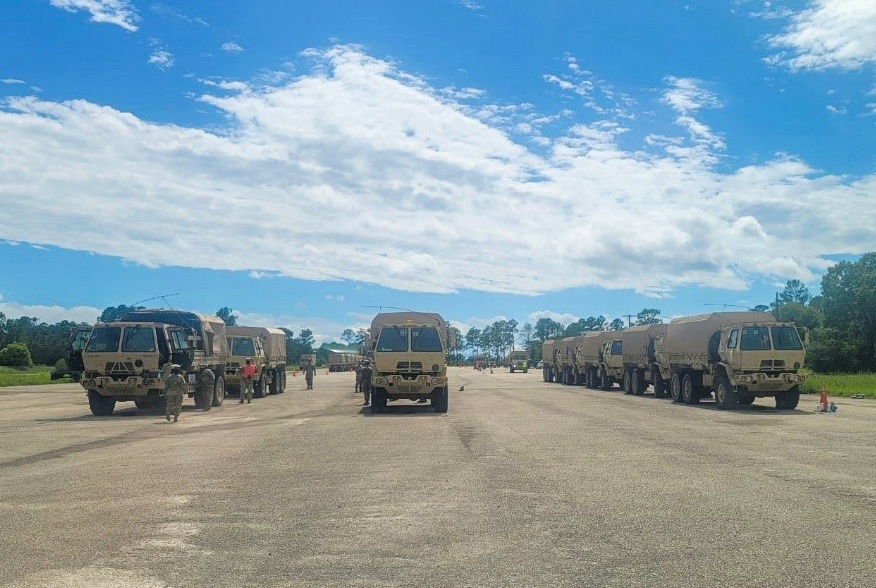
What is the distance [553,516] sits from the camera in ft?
28.5

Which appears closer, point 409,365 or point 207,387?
point 409,365

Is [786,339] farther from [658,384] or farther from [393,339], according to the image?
[393,339]

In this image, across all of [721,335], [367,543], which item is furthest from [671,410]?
[367,543]

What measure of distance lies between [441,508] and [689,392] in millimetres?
23481

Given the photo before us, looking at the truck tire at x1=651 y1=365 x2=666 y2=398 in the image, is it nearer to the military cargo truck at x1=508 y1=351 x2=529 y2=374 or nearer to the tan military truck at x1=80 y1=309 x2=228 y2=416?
the tan military truck at x1=80 y1=309 x2=228 y2=416

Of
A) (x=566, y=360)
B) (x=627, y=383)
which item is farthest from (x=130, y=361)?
(x=566, y=360)

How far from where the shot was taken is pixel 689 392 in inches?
1212

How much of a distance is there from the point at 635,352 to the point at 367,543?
3417 centimetres

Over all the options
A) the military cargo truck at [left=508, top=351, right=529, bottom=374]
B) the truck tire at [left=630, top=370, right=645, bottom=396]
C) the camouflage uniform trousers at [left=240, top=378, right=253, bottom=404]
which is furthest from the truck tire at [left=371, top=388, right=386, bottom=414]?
the military cargo truck at [left=508, top=351, right=529, bottom=374]

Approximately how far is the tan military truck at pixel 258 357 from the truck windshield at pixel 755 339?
19.7 m

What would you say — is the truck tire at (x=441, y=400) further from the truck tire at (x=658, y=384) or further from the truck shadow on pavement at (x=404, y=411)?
the truck tire at (x=658, y=384)

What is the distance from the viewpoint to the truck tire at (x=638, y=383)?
132ft

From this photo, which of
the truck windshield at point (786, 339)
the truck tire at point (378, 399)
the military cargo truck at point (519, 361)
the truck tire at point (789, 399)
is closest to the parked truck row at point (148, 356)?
the truck tire at point (378, 399)

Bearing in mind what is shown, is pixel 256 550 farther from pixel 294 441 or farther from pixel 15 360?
pixel 15 360
